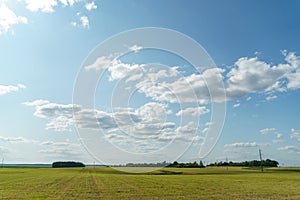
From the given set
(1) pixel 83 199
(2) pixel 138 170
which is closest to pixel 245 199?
(1) pixel 83 199

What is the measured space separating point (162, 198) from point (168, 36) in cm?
1923

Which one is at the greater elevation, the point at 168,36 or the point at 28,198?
the point at 168,36

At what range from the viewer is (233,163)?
655 feet

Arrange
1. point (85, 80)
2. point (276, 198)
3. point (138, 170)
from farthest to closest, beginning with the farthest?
1. point (138, 170)
2. point (85, 80)
3. point (276, 198)

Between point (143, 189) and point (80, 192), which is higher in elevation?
point (143, 189)

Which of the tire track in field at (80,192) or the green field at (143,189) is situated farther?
the green field at (143,189)

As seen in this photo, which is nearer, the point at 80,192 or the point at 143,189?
the point at 80,192

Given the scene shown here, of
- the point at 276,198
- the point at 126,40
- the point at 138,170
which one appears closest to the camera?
the point at 276,198

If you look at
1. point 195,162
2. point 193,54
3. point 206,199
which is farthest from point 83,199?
point 195,162

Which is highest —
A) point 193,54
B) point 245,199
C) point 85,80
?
point 193,54

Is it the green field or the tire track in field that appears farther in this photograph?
the green field

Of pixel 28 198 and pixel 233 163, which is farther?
pixel 233 163

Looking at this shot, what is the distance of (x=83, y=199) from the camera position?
26672 millimetres

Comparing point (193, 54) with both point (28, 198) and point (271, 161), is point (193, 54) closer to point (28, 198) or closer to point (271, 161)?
point (28, 198)
